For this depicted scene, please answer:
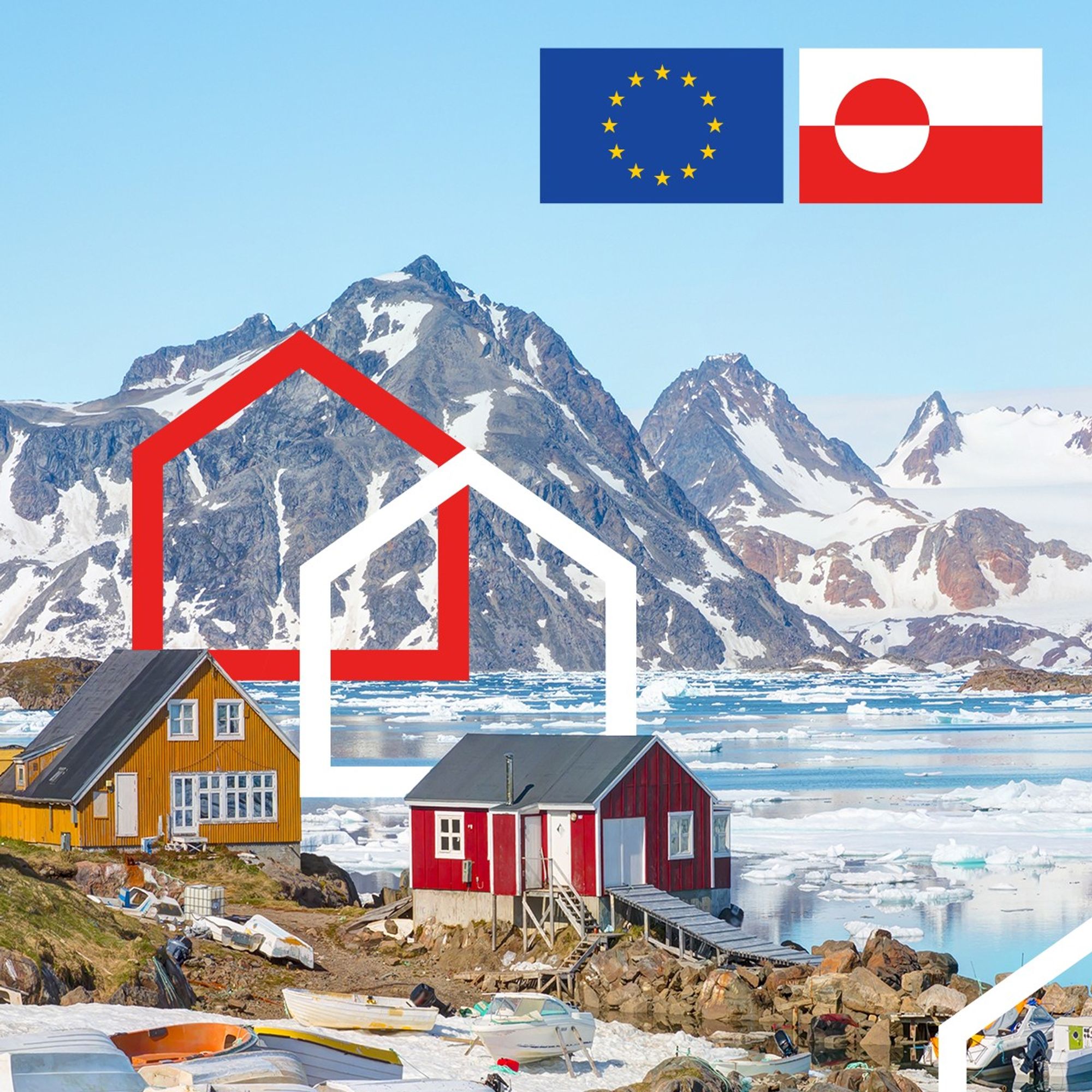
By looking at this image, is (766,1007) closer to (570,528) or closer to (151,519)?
(570,528)

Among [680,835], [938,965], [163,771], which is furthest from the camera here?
[163,771]

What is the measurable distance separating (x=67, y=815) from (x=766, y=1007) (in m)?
14.6

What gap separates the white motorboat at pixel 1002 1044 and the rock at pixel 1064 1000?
2.03m

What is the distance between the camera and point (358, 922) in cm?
3089

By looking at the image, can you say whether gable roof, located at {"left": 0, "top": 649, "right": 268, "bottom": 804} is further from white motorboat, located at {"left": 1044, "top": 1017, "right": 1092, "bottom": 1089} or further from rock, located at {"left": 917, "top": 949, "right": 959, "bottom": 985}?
white motorboat, located at {"left": 1044, "top": 1017, "right": 1092, "bottom": 1089}

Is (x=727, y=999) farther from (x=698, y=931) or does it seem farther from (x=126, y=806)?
(x=126, y=806)

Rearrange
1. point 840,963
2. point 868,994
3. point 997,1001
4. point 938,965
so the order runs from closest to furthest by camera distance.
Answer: point 997,1001 < point 868,994 < point 840,963 < point 938,965

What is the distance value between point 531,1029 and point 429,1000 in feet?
7.80

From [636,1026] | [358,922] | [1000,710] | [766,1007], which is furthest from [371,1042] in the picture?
[1000,710]

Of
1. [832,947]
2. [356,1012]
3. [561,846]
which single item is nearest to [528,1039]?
[356,1012]

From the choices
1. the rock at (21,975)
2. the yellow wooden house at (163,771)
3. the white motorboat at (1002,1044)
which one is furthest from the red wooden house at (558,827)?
the rock at (21,975)

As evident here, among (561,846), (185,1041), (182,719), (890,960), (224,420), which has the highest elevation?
(224,420)

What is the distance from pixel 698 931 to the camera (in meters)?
28.6

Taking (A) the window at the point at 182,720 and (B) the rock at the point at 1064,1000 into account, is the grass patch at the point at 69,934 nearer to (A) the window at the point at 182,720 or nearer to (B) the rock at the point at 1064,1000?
(A) the window at the point at 182,720
